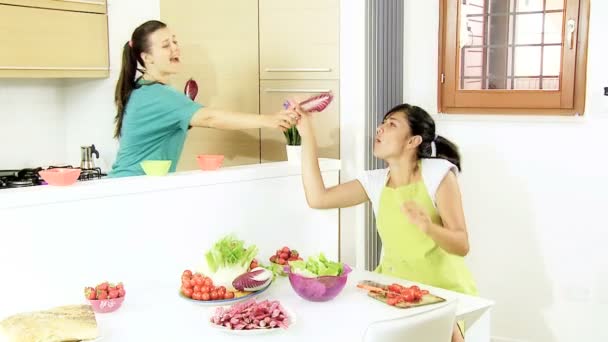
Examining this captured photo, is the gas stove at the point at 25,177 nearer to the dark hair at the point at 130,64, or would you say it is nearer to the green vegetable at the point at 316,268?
the dark hair at the point at 130,64

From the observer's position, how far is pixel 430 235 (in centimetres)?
218

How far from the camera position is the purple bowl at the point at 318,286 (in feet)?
6.40

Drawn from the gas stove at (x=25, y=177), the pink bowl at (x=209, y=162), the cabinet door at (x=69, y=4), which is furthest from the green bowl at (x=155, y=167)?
the cabinet door at (x=69, y=4)

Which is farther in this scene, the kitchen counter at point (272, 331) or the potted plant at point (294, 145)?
the potted plant at point (294, 145)

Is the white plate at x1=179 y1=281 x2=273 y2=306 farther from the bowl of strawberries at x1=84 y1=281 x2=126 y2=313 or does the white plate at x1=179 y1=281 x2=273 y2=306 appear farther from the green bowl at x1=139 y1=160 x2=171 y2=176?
the green bowl at x1=139 y1=160 x2=171 y2=176

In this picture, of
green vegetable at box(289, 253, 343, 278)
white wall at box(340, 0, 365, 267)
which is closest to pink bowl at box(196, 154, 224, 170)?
green vegetable at box(289, 253, 343, 278)

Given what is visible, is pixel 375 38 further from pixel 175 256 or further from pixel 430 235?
pixel 175 256

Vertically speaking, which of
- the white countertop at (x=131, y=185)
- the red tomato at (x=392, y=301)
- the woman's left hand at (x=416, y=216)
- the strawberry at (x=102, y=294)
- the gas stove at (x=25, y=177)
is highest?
the white countertop at (x=131, y=185)

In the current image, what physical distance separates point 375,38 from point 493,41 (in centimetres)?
66

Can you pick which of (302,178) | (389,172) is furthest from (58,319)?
(389,172)

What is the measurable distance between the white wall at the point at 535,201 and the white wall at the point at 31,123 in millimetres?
1843

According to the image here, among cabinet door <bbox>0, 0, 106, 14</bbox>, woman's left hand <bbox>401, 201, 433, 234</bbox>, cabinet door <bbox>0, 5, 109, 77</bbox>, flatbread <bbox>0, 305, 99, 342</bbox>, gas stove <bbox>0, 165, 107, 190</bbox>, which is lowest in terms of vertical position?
flatbread <bbox>0, 305, 99, 342</bbox>

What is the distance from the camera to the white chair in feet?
4.65

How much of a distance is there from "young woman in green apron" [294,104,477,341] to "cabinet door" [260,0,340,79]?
1.77ft
